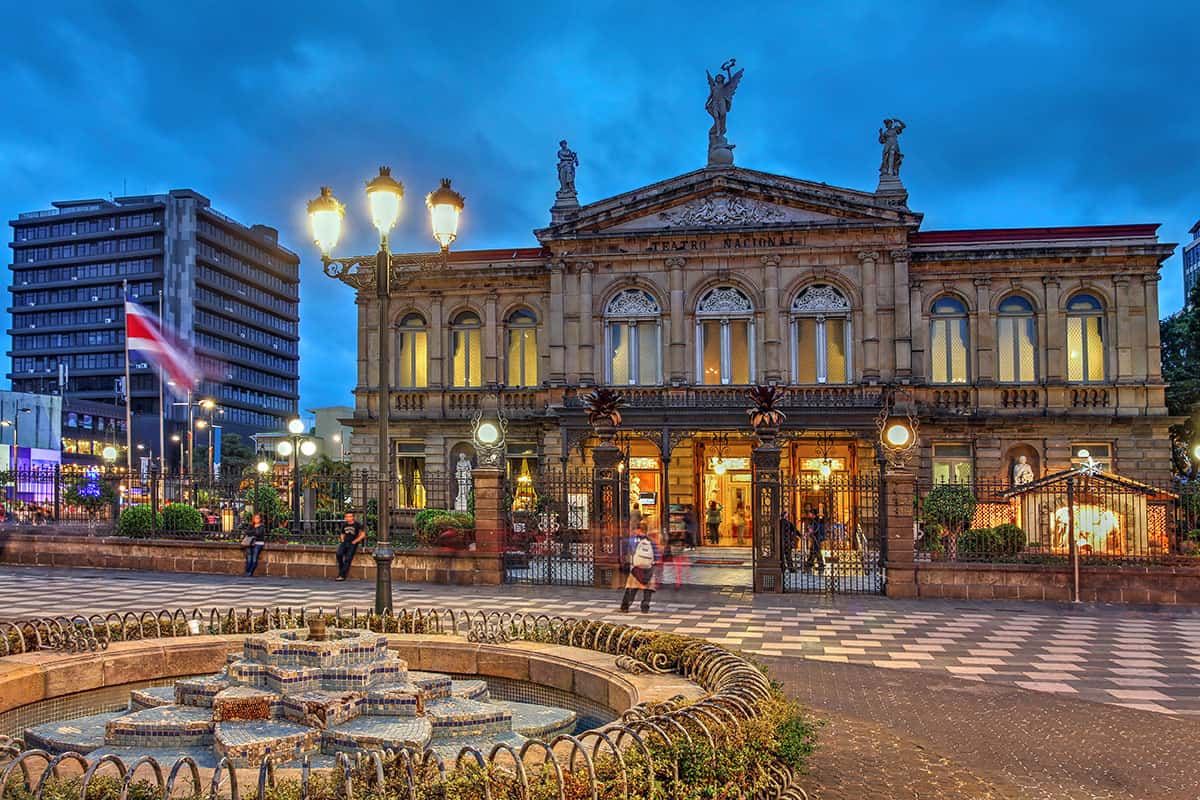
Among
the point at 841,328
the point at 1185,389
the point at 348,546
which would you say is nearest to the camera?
the point at 348,546

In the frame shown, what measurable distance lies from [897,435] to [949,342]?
16.0 m

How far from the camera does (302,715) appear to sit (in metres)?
8.24

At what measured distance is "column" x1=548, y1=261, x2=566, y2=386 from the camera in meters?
37.4

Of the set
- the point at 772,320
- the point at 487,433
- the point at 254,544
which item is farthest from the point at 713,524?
the point at 254,544

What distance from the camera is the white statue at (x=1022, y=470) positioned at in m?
35.0

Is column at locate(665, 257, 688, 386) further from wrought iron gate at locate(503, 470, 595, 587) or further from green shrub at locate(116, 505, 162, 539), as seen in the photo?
green shrub at locate(116, 505, 162, 539)

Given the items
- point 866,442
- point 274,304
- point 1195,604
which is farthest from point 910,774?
point 274,304

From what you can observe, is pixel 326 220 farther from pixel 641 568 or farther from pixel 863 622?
pixel 863 622

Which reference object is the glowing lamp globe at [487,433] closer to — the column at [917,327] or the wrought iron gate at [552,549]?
the wrought iron gate at [552,549]

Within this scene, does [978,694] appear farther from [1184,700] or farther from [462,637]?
[462,637]

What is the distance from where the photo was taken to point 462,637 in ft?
36.9

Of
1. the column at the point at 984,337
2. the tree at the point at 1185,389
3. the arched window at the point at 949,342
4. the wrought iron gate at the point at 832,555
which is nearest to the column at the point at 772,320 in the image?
the arched window at the point at 949,342

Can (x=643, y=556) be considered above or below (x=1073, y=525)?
below

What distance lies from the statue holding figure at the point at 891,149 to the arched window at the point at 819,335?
4.77 metres
